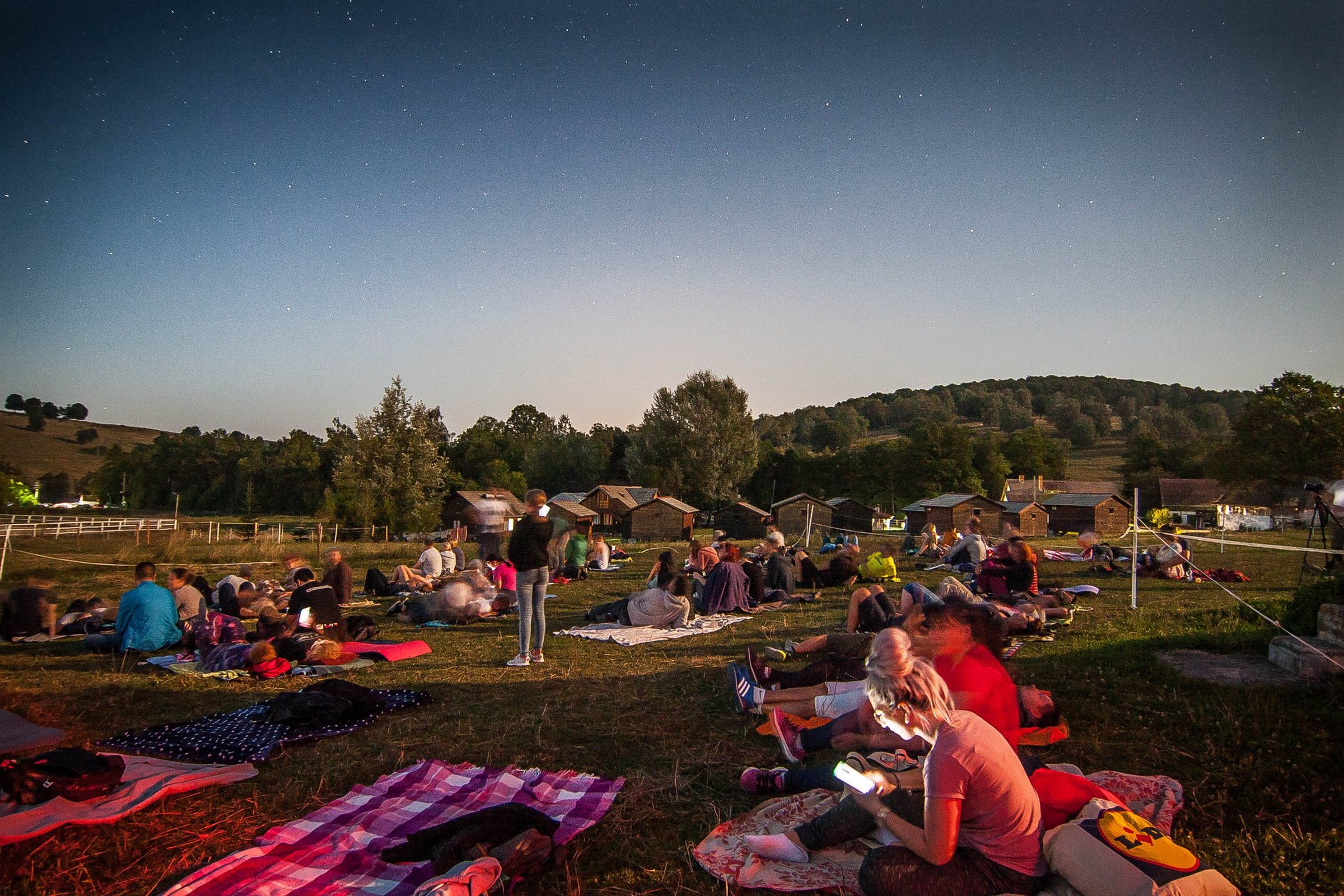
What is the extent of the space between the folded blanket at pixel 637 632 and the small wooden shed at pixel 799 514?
2626cm

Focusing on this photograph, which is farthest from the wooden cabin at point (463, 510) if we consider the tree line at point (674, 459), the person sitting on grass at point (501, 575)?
the person sitting on grass at point (501, 575)

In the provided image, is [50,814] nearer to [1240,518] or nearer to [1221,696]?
[1221,696]

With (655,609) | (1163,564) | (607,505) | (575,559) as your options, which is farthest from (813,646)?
(607,505)

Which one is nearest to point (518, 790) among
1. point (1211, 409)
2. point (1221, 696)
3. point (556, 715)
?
point (556, 715)

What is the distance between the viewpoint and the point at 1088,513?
137 feet

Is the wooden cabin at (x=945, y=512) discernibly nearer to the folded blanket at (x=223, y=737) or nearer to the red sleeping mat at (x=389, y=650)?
the red sleeping mat at (x=389, y=650)

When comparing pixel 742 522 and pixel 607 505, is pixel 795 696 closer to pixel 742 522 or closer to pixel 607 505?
pixel 742 522

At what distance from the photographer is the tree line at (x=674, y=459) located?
34688 mm

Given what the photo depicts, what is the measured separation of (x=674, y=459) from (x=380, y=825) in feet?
177

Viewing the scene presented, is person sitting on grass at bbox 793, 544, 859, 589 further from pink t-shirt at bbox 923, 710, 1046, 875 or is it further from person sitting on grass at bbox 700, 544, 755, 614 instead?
pink t-shirt at bbox 923, 710, 1046, 875

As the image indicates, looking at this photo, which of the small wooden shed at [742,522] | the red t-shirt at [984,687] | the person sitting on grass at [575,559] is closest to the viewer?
the red t-shirt at [984,687]

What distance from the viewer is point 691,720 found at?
5617mm

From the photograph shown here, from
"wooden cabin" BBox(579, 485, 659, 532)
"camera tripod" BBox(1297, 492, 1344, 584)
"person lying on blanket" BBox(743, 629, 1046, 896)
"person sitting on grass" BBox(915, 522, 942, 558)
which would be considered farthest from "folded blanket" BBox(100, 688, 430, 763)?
"wooden cabin" BBox(579, 485, 659, 532)

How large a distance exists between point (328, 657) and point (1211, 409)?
10993cm
